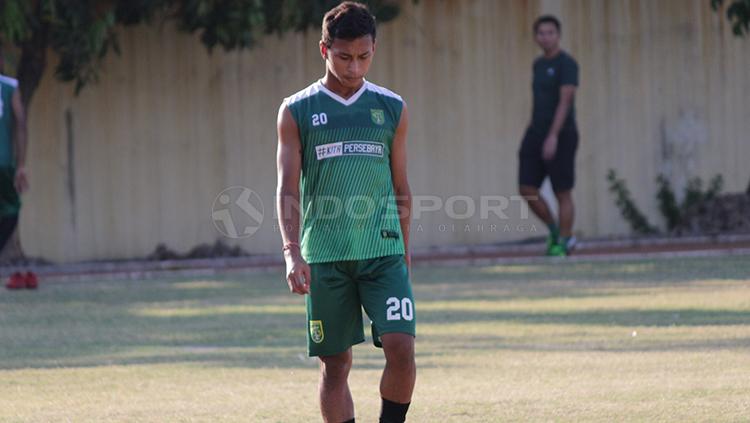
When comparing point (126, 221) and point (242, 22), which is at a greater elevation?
point (242, 22)

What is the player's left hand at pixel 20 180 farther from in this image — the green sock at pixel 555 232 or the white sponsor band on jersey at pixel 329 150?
the white sponsor band on jersey at pixel 329 150

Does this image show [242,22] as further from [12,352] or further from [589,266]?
[12,352]

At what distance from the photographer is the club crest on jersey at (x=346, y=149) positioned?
605 centimetres

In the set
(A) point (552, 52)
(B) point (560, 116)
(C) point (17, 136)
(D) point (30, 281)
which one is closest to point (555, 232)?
(B) point (560, 116)

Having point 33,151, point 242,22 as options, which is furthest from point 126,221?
point 242,22

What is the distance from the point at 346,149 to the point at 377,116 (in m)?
0.20

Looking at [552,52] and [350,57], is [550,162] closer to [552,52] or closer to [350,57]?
[552,52]

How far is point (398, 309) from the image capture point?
19.4ft

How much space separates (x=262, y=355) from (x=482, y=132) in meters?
10.3

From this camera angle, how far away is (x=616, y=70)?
19406 mm

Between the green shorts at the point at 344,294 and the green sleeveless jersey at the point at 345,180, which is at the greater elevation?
the green sleeveless jersey at the point at 345,180

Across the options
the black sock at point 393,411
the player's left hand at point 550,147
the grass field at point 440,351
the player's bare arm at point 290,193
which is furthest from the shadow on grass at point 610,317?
the player's bare arm at point 290,193

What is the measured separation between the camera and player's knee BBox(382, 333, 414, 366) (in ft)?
19.3

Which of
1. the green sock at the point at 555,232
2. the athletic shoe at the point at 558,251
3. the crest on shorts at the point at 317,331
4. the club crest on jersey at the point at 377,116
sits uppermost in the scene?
the club crest on jersey at the point at 377,116
